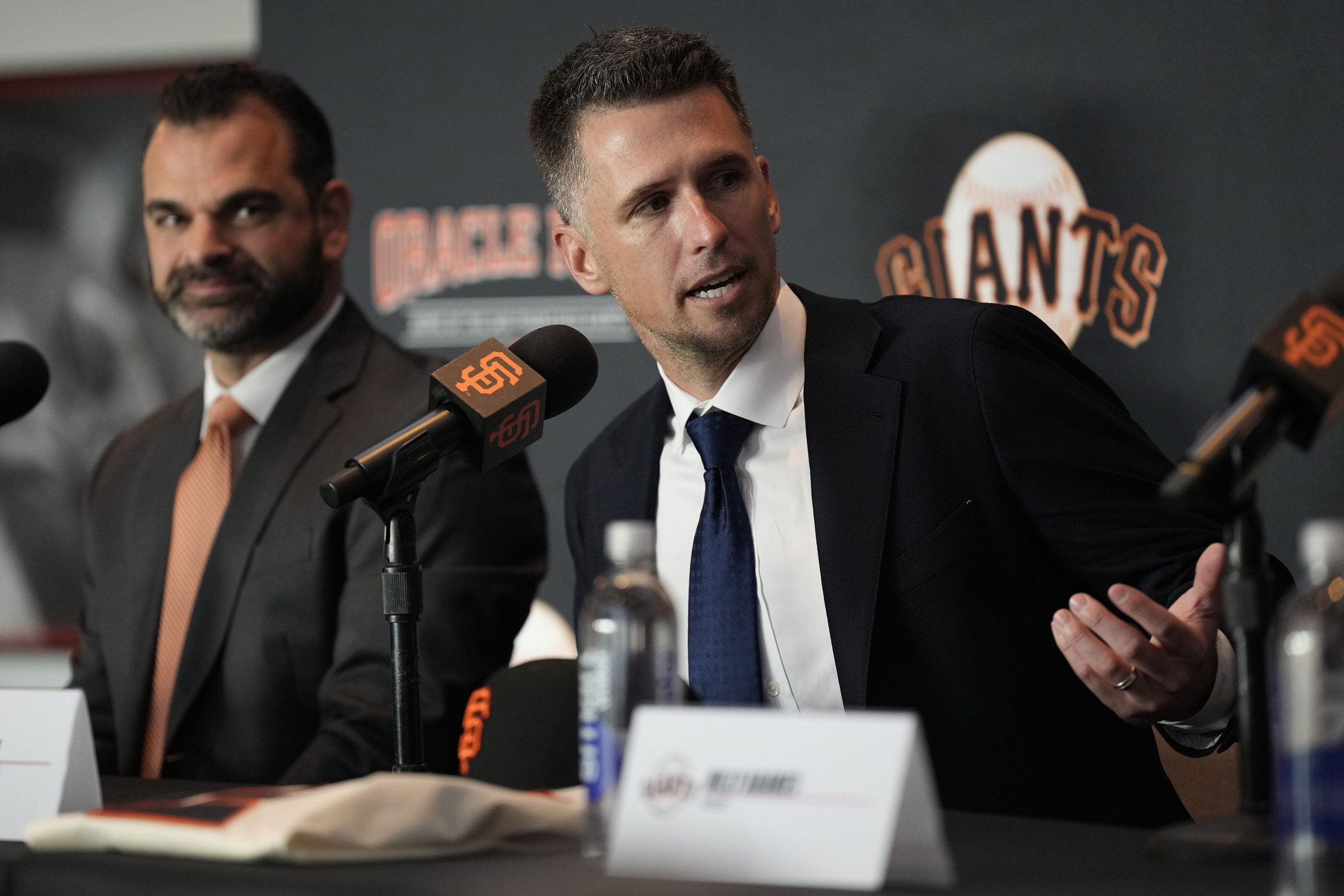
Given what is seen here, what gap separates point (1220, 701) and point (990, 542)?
33 centimetres

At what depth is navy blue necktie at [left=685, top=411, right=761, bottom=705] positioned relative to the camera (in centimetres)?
145

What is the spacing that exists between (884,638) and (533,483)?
69 cm

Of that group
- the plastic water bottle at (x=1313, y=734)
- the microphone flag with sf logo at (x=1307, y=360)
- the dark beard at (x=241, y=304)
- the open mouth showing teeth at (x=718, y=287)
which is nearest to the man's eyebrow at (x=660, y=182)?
the open mouth showing teeth at (x=718, y=287)

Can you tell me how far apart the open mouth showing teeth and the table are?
76cm

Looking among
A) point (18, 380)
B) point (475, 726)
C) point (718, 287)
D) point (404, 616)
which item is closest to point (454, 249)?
point (718, 287)

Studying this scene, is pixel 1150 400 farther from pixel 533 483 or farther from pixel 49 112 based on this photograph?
pixel 49 112

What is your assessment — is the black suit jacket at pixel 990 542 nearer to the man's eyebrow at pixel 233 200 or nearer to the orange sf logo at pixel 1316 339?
the orange sf logo at pixel 1316 339

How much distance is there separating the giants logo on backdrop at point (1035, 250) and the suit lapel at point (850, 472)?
86cm

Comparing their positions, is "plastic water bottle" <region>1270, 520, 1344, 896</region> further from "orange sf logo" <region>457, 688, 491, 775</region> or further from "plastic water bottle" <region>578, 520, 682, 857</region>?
"orange sf logo" <region>457, 688, 491, 775</region>

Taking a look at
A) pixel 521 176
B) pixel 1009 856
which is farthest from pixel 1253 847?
pixel 521 176

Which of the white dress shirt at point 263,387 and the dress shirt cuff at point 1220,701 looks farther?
the white dress shirt at point 263,387

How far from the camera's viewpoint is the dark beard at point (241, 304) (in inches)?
78.3

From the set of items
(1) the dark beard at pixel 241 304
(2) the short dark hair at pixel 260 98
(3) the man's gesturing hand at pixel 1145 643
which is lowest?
(3) the man's gesturing hand at pixel 1145 643

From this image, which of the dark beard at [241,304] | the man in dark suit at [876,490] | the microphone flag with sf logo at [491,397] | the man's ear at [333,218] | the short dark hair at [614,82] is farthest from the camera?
the man's ear at [333,218]
